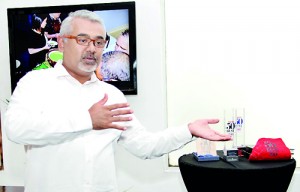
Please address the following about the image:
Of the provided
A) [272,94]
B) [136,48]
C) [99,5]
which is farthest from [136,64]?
[272,94]

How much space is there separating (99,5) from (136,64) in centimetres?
58

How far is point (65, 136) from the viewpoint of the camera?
1414 millimetres

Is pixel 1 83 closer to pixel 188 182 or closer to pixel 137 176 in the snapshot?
pixel 137 176

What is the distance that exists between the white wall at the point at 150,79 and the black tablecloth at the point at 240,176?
0.76 meters

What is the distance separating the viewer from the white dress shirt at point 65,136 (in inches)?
55.6

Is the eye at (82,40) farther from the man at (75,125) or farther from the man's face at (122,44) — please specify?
the man's face at (122,44)

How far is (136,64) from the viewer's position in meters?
2.87

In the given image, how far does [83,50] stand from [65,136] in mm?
570

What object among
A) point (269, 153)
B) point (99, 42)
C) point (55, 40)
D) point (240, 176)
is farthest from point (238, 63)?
point (55, 40)

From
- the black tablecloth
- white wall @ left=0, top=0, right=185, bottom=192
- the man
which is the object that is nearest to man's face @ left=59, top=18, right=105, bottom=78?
the man

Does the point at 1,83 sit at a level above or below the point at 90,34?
below

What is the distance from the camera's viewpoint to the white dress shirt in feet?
4.64

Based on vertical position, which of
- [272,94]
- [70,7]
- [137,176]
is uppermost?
[70,7]

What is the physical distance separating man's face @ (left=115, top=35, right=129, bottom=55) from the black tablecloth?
1141 millimetres
